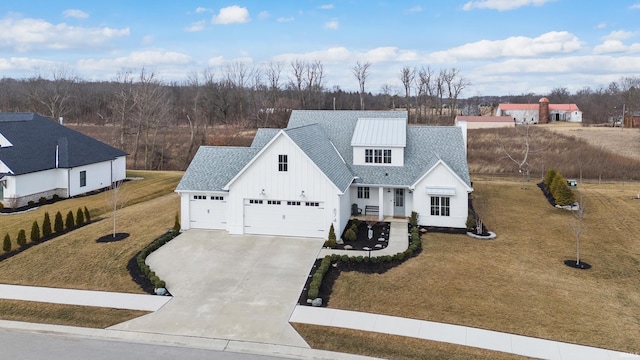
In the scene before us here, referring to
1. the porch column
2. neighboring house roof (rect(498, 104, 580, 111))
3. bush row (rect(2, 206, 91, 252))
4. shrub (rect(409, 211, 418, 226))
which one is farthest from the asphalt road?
neighboring house roof (rect(498, 104, 580, 111))

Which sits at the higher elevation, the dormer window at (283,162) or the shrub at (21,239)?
the dormer window at (283,162)

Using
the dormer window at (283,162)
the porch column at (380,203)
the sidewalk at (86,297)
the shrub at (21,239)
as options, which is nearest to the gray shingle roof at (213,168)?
the dormer window at (283,162)

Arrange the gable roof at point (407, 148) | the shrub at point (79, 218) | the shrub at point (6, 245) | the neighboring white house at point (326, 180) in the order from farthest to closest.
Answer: the gable roof at point (407, 148)
the shrub at point (79, 218)
the neighboring white house at point (326, 180)
the shrub at point (6, 245)

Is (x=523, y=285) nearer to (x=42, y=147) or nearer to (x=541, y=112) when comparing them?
(x=42, y=147)

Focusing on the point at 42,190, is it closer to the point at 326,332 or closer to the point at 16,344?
the point at 16,344

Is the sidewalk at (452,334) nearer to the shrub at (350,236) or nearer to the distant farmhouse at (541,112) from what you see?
the shrub at (350,236)

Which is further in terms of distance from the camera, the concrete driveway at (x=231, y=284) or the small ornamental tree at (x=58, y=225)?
the small ornamental tree at (x=58, y=225)

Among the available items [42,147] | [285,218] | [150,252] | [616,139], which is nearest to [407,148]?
[285,218]
